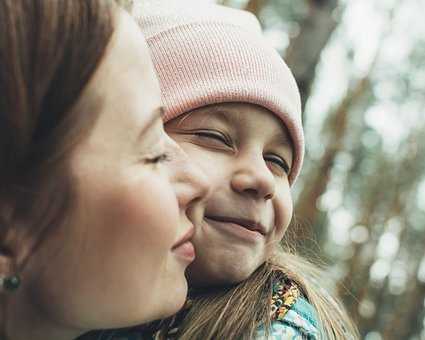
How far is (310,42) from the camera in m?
4.43

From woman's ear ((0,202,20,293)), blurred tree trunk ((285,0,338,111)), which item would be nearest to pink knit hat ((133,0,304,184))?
woman's ear ((0,202,20,293))

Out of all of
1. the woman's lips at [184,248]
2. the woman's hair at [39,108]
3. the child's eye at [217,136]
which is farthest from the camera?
the child's eye at [217,136]

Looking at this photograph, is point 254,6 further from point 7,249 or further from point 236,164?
point 7,249

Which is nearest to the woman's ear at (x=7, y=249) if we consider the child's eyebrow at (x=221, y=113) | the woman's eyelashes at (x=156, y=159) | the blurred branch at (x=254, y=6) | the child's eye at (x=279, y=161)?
the woman's eyelashes at (x=156, y=159)

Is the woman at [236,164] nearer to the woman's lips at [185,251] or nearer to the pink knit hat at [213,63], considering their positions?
the pink knit hat at [213,63]

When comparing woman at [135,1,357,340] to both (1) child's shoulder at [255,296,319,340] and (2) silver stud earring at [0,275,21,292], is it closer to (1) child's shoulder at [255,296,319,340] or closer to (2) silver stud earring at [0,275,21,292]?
(1) child's shoulder at [255,296,319,340]

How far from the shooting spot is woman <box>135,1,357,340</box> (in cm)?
178

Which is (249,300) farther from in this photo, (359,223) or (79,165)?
(359,223)

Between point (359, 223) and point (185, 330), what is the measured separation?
616 inches

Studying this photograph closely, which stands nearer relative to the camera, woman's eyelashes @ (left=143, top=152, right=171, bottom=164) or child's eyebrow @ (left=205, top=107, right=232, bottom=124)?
woman's eyelashes @ (left=143, top=152, right=171, bottom=164)

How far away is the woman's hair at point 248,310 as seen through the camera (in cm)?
178

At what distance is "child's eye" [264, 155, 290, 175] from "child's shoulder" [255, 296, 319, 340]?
0.47 meters

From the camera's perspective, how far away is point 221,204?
69.6 inches

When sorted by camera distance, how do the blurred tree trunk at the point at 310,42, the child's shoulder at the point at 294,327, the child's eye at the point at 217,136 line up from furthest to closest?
the blurred tree trunk at the point at 310,42 < the child's eye at the point at 217,136 < the child's shoulder at the point at 294,327
